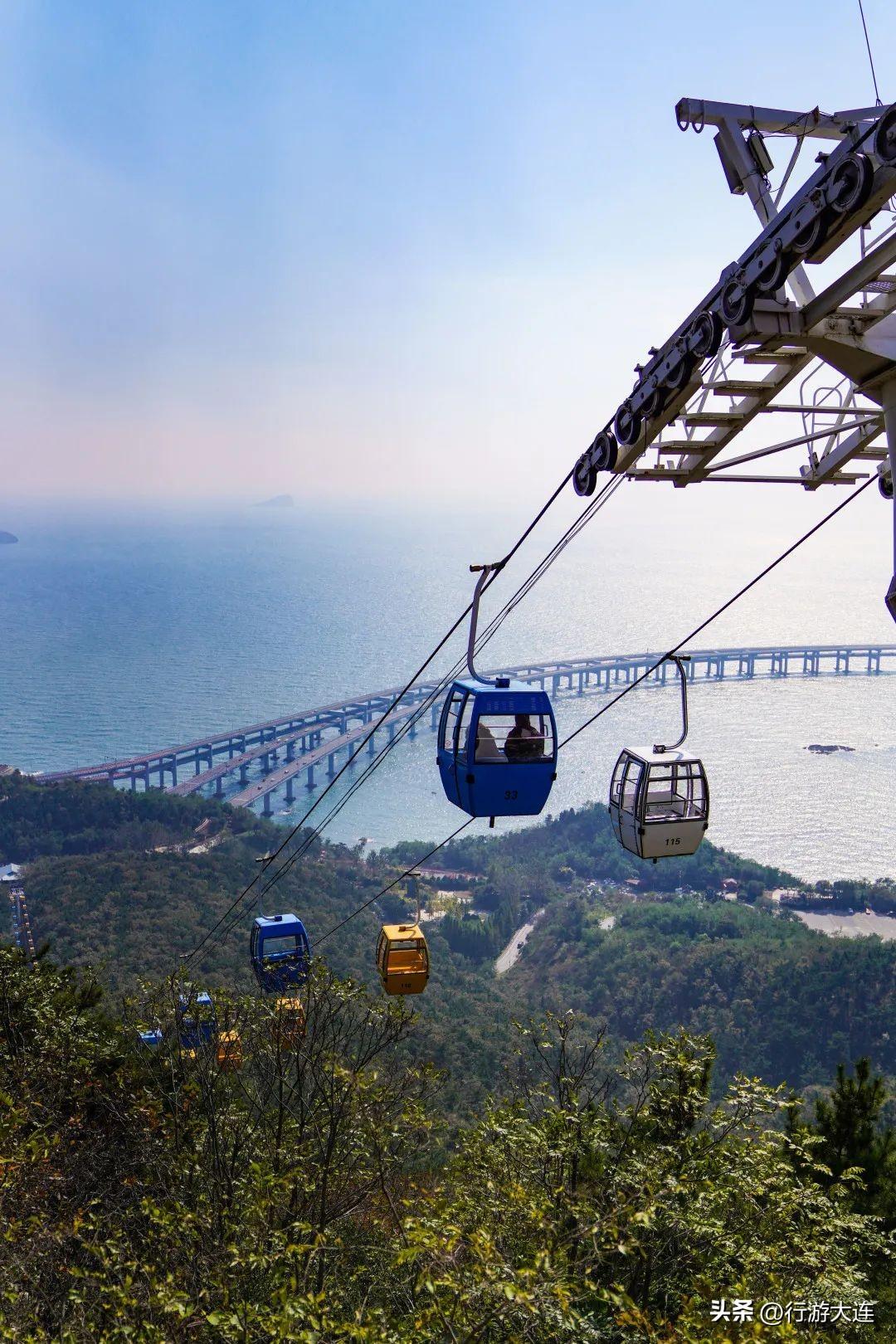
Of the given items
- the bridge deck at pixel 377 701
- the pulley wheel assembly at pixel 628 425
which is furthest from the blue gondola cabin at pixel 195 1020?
the bridge deck at pixel 377 701

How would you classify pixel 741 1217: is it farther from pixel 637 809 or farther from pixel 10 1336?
pixel 10 1336

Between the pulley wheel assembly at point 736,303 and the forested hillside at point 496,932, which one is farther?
the forested hillside at point 496,932

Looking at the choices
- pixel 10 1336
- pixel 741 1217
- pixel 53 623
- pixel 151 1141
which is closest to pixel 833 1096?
pixel 741 1217

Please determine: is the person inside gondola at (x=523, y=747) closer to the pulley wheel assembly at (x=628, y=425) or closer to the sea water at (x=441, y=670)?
the pulley wheel assembly at (x=628, y=425)

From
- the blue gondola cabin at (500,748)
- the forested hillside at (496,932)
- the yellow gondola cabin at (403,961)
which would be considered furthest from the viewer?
the forested hillside at (496,932)

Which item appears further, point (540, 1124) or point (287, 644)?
point (287, 644)
